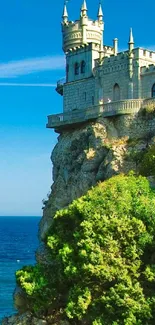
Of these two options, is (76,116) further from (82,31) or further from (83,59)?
(82,31)

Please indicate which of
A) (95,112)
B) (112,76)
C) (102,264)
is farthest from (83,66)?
(102,264)

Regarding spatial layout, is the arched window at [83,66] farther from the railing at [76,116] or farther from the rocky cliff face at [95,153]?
the rocky cliff face at [95,153]

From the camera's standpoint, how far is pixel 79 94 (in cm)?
5931

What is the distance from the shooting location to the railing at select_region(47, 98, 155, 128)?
50781 millimetres

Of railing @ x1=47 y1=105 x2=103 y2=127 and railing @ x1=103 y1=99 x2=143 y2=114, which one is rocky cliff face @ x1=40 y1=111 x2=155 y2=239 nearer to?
railing @ x1=103 y1=99 x2=143 y2=114

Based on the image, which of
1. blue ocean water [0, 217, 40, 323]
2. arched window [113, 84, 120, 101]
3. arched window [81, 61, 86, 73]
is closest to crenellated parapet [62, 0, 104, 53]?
arched window [81, 61, 86, 73]

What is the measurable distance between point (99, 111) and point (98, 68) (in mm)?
5558

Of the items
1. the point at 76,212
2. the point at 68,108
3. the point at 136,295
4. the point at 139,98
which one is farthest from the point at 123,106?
the point at 136,295

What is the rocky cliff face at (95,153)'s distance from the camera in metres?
49.0

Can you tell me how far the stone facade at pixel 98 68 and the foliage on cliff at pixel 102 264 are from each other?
67.1 feet

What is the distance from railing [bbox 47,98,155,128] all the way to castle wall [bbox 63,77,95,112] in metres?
1.94

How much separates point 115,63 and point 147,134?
28.4 feet

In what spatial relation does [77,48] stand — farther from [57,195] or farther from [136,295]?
[136,295]

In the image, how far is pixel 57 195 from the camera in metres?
56.2
